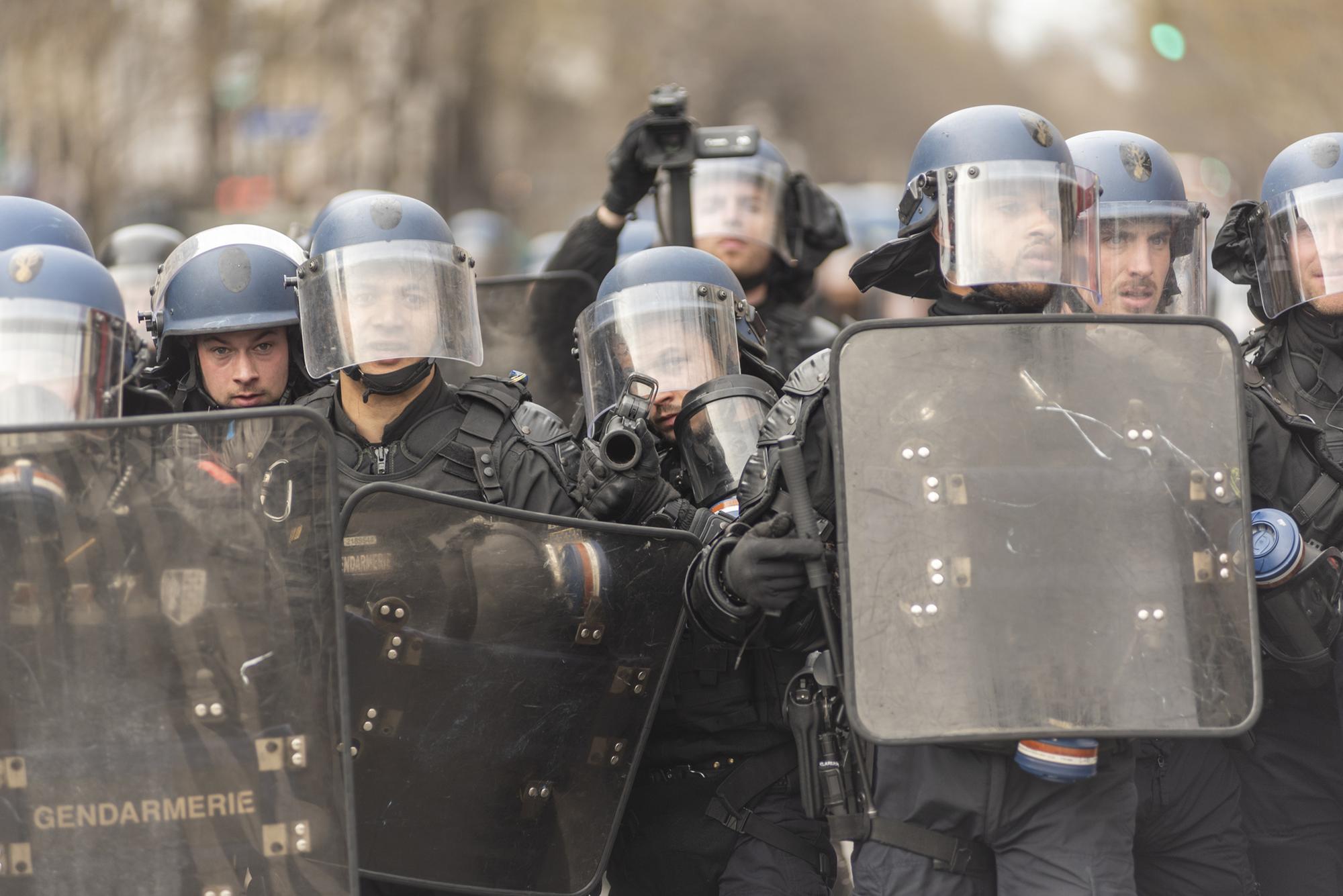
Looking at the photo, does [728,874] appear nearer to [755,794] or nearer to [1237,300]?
[755,794]

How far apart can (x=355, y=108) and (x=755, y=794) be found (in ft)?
61.1

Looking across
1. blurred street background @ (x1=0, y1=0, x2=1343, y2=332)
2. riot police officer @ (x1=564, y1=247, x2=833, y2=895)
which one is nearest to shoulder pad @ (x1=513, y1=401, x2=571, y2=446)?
riot police officer @ (x1=564, y1=247, x2=833, y2=895)

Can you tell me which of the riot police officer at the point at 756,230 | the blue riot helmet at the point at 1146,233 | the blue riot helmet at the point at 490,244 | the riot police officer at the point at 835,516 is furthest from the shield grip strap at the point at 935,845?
the blue riot helmet at the point at 490,244

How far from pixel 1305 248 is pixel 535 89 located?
26.0 meters

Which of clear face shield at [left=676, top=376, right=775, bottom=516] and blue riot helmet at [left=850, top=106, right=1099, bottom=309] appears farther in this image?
clear face shield at [left=676, top=376, right=775, bottom=516]

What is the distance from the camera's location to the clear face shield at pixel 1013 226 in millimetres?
3541

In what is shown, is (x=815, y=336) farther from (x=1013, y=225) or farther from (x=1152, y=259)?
(x=1013, y=225)

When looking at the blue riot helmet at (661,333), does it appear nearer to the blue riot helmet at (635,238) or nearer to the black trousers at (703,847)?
the black trousers at (703,847)

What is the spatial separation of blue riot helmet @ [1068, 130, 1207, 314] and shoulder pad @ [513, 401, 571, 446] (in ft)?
4.32

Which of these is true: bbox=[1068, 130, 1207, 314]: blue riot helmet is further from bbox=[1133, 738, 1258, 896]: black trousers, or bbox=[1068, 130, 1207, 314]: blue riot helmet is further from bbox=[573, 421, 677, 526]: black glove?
bbox=[573, 421, 677, 526]: black glove

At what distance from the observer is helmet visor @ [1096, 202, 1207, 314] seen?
424 cm

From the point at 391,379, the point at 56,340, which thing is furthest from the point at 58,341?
the point at 391,379

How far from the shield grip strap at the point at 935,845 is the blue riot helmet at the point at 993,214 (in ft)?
3.46

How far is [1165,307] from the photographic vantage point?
427cm
